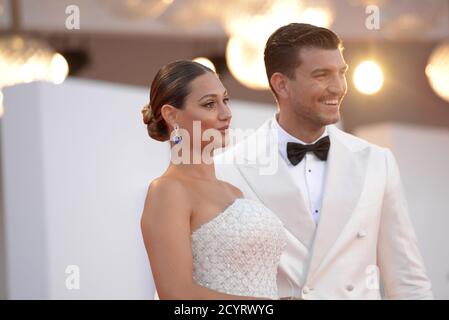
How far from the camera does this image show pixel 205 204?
7.57 ft

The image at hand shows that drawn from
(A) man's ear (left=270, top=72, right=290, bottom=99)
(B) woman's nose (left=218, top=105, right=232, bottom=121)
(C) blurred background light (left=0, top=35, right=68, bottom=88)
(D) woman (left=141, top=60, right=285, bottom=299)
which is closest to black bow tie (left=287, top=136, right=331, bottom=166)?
(A) man's ear (left=270, top=72, right=290, bottom=99)

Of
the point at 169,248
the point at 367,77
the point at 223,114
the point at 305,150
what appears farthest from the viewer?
the point at 367,77

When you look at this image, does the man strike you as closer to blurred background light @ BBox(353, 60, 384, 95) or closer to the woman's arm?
the woman's arm

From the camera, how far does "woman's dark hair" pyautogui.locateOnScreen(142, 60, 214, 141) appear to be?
2.29m

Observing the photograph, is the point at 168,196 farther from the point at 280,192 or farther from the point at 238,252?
the point at 280,192

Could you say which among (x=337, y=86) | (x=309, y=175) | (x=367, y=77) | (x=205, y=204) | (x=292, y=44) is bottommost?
(x=205, y=204)

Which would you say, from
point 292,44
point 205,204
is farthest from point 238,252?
point 292,44

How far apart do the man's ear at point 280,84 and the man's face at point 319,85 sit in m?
0.01

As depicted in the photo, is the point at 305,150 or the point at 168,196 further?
the point at 305,150

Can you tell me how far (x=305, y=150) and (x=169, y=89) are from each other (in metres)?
0.62

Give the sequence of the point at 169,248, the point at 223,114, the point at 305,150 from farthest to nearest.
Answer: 1. the point at 305,150
2. the point at 223,114
3. the point at 169,248
